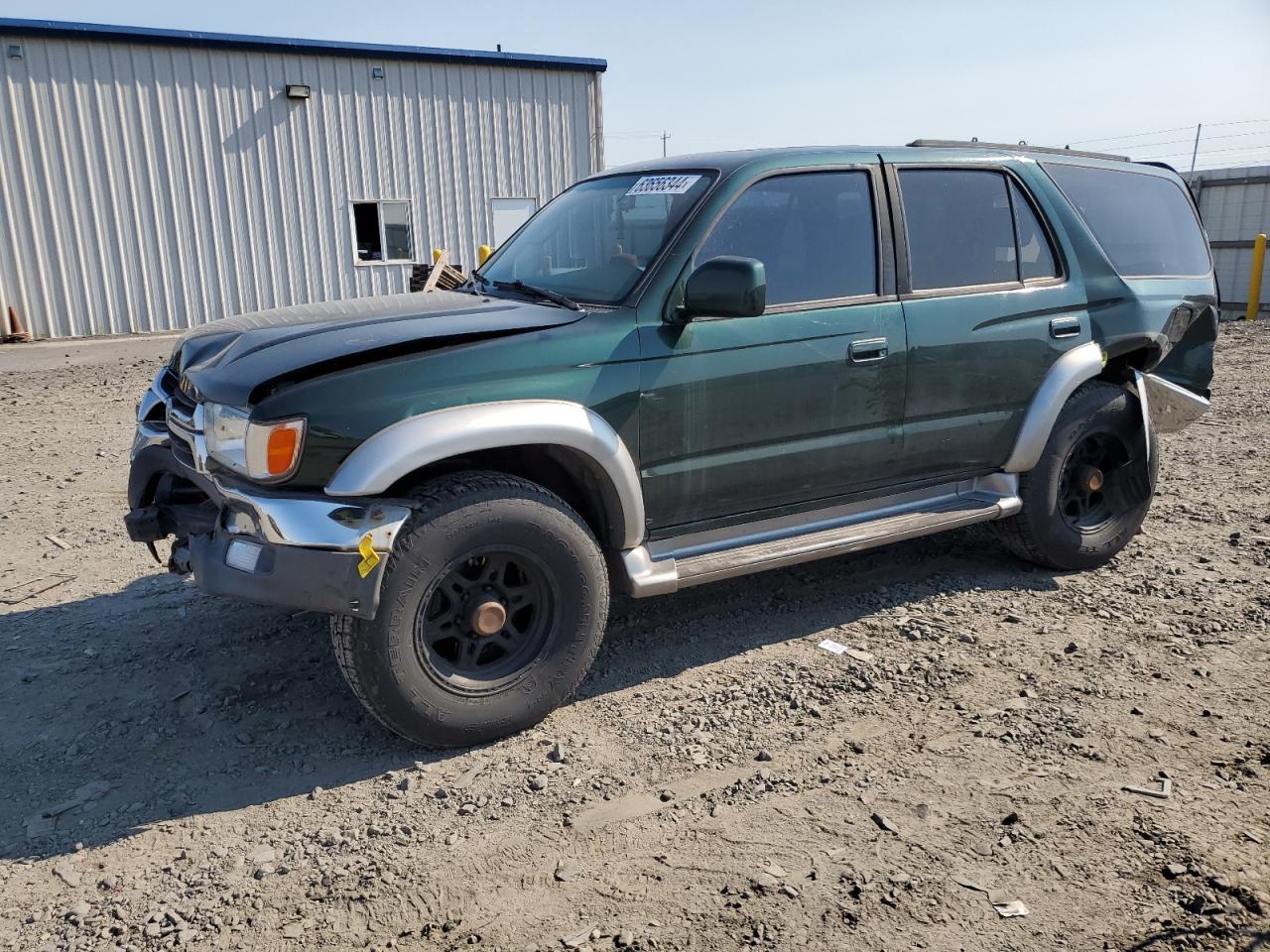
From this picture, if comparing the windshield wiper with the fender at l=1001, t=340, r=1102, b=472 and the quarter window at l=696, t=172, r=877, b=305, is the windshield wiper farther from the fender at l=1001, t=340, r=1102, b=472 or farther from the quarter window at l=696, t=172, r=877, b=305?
the fender at l=1001, t=340, r=1102, b=472

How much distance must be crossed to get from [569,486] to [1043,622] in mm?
2268

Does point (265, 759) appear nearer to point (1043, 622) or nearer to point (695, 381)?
point (695, 381)

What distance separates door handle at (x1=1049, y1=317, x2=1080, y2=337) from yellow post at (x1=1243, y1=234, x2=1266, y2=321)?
1342cm

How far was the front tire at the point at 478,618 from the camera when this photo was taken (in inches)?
128

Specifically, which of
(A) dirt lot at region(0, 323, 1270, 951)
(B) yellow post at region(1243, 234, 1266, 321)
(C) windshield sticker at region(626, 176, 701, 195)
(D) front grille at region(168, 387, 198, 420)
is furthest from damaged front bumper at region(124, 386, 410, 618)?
(B) yellow post at region(1243, 234, 1266, 321)

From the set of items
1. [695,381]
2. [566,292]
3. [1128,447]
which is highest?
[566,292]

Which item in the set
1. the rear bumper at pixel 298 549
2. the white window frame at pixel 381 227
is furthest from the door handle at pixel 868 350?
the white window frame at pixel 381 227

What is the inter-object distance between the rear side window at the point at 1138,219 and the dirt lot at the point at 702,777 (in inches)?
61.7

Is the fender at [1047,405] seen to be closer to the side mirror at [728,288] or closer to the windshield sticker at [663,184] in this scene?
the side mirror at [728,288]

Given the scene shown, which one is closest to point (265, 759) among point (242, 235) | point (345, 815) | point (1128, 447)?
point (345, 815)

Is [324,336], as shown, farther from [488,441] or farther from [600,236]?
[600,236]

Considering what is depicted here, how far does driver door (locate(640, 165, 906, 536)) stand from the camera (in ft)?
12.4

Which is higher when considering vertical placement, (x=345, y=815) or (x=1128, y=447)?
(x=1128, y=447)

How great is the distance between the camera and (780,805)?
10.3ft
